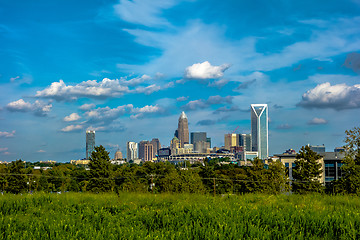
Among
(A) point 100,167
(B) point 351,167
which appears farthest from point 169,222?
(A) point 100,167

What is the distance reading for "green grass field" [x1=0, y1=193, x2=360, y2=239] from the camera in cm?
719

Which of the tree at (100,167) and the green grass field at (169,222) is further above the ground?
the green grass field at (169,222)

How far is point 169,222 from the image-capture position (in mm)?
8461

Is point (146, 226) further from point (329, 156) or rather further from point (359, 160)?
point (329, 156)

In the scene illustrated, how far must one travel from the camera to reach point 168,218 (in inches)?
342

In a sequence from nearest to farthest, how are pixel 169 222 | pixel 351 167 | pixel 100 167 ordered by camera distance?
pixel 169 222 < pixel 351 167 < pixel 100 167

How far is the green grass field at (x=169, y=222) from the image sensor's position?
7188mm

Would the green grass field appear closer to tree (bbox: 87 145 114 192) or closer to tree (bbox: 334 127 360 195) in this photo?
tree (bbox: 334 127 360 195)

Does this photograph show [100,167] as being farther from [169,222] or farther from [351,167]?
[169,222]

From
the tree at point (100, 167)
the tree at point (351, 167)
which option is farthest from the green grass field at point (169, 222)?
the tree at point (100, 167)

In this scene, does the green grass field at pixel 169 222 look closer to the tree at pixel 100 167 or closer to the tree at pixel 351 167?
the tree at pixel 351 167

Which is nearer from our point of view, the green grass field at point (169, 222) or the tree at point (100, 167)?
the green grass field at point (169, 222)

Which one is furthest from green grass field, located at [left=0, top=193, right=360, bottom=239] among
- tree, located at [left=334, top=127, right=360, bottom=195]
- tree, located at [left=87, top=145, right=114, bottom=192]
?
→ tree, located at [left=87, top=145, right=114, bottom=192]

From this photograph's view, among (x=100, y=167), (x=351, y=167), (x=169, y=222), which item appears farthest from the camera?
(x=100, y=167)
